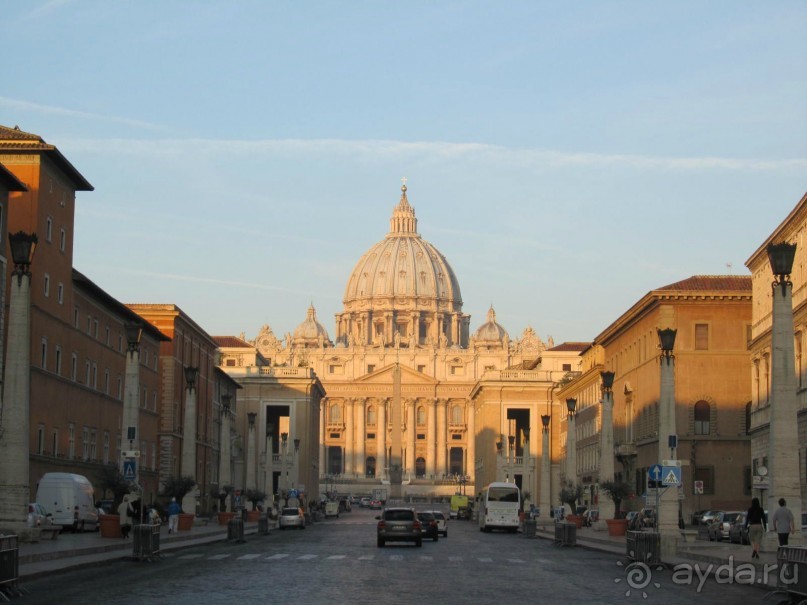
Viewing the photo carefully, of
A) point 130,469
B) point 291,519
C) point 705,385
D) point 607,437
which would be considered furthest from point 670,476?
point 291,519

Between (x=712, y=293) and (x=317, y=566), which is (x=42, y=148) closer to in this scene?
(x=317, y=566)

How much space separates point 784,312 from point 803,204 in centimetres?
2362

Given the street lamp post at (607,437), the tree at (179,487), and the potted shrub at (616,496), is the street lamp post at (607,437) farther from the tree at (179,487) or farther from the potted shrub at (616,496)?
the tree at (179,487)

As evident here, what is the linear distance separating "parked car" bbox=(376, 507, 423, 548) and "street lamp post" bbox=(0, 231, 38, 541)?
1752cm

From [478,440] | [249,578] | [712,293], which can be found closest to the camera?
[249,578]

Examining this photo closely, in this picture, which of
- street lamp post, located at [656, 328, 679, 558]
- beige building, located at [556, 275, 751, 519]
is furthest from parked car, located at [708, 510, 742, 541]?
beige building, located at [556, 275, 751, 519]

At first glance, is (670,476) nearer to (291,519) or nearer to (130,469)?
(130,469)

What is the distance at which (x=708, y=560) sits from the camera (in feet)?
120

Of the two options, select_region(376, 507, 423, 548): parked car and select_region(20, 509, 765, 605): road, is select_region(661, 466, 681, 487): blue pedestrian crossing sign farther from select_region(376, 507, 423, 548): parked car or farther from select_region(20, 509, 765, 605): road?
select_region(376, 507, 423, 548): parked car

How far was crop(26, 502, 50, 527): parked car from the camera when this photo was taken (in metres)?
46.0

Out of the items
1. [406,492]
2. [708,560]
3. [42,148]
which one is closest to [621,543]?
[708,560]

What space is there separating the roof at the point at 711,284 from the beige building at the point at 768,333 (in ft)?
25.9

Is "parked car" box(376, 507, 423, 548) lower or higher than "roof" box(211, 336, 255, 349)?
lower

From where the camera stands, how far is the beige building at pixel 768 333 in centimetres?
5916
